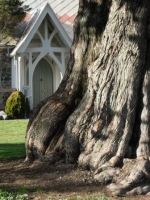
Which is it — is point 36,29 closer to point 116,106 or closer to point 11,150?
point 11,150

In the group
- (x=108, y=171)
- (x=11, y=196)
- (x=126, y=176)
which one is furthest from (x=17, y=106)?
(x=11, y=196)

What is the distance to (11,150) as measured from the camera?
11.4 m

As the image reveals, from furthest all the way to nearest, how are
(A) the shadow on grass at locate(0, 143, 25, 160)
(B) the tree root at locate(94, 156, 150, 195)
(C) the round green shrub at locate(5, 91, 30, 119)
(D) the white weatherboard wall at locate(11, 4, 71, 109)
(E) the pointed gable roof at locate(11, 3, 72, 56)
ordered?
1. (D) the white weatherboard wall at locate(11, 4, 71, 109)
2. (E) the pointed gable roof at locate(11, 3, 72, 56)
3. (C) the round green shrub at locate(5, 91, 30, 119)
4. (A) the shadow on grass at locate(0, 143, 25, 160)
5. (B) the tree root at locate(94, 156, 150, 195)

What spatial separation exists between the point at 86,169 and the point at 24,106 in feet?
50.1

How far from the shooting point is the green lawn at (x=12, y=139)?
34.8 ft

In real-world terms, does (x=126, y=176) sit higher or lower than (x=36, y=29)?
lower

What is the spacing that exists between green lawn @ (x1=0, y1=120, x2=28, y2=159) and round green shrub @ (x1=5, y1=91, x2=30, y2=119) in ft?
7.74

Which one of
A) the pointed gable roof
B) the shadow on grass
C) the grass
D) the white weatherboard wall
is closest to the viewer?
the grass

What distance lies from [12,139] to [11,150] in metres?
2.97

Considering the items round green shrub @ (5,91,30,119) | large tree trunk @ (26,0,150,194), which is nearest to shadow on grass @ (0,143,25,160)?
large tree trunk @ (26,0,150,194)

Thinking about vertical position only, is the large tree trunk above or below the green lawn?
above

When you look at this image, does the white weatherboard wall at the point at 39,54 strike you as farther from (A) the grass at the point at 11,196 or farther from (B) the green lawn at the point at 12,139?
(A) the grass at the point at 11,196

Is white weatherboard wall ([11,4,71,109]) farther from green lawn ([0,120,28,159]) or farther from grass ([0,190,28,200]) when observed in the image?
grass ([0,190,28,200])

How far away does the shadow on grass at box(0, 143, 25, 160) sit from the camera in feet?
33.2
